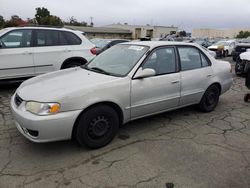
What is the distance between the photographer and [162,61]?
434 cm

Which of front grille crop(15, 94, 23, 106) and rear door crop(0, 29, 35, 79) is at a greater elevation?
rear door crop(0, 29, 35, 79)

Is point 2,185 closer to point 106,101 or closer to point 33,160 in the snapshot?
point 33,160

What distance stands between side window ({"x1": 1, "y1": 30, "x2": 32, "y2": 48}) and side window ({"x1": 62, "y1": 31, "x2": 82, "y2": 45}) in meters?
1.00

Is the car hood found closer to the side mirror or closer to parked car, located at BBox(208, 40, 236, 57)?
the side mirror

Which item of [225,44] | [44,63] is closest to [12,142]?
[44,63]

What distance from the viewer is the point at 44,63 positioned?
677 centimetres

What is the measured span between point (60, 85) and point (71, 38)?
13.2 ft

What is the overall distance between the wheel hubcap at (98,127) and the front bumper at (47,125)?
0.30 meters

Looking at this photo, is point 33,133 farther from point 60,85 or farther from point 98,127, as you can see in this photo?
point 98,127

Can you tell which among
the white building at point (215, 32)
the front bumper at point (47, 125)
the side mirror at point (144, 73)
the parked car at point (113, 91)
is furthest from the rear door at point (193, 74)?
the white building at point (215, 32)

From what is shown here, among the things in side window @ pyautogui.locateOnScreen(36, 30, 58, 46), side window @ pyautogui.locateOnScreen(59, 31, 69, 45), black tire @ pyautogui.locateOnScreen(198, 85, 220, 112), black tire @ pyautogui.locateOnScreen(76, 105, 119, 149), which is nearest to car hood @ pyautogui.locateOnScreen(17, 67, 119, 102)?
black tire @ pyautogui.locateOnScreen(76, 105, 119, 149)

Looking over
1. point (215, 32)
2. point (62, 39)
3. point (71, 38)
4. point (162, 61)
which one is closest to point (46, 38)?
point (62, 39)

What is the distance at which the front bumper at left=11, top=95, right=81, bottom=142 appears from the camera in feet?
10.2

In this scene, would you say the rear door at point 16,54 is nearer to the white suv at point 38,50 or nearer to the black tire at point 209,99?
the white suv at point 38,50
